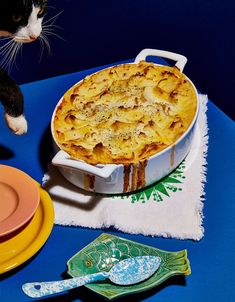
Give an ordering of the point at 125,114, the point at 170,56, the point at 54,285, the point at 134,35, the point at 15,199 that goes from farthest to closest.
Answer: the point at 134,35, the point at 170,56, the point at 125,114, the point at 15,199, the point at 54,285

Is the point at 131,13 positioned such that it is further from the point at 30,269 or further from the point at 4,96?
the point at 30,269

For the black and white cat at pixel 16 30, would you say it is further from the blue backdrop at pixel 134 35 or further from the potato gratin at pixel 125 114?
the blue backdrop at pixel 134 35

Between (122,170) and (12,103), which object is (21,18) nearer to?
(12,103)

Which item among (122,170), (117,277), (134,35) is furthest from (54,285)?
(134,35)

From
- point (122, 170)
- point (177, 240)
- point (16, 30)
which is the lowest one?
point (177, 240)

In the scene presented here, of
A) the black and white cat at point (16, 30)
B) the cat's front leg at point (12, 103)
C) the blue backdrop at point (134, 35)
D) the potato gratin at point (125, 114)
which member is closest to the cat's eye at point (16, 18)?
the black and white cat at point (16, 30)

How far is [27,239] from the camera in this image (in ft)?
3.08

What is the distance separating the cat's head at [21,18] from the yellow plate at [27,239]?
0.29 meters

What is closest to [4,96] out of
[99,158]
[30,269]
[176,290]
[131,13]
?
[99,158]

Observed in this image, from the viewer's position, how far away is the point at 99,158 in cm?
98

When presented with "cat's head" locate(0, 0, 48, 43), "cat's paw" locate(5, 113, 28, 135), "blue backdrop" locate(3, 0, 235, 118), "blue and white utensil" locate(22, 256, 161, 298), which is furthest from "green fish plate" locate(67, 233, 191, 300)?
"blue backdrop" locate(3, 0, 235, 118)

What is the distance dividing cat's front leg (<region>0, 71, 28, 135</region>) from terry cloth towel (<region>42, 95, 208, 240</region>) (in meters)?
0.13

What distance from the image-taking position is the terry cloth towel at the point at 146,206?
979mm

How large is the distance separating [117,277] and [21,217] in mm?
180
